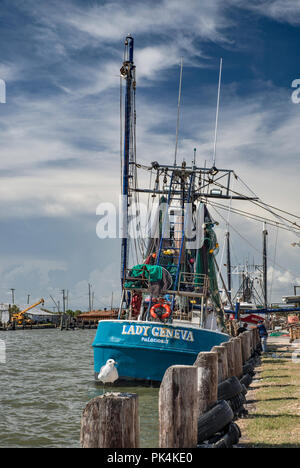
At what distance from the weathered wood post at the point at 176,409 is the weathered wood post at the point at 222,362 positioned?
4.88 m

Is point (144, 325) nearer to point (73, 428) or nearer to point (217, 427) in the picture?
point (73, 428)

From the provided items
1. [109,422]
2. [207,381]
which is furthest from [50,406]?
[109,422]

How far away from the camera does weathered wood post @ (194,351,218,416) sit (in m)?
8.48

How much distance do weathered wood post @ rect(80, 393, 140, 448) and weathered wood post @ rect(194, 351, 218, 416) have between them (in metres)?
3.65

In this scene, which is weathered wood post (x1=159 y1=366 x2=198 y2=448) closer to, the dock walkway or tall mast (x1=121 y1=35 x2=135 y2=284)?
the dock walkway

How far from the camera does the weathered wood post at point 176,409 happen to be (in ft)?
20.5

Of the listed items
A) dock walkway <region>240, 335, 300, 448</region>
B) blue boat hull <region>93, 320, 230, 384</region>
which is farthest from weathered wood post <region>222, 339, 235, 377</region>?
blue boat hull <region>93, 320, 230, 384</region>

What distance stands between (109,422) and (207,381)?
13.0 ft

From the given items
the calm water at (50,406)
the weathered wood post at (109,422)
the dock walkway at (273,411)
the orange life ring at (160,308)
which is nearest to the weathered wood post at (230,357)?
the dock walkway at (273,411)

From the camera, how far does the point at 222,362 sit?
11.5 m

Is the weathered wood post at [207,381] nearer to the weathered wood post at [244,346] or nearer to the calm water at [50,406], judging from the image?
the calm water at [50,406]
